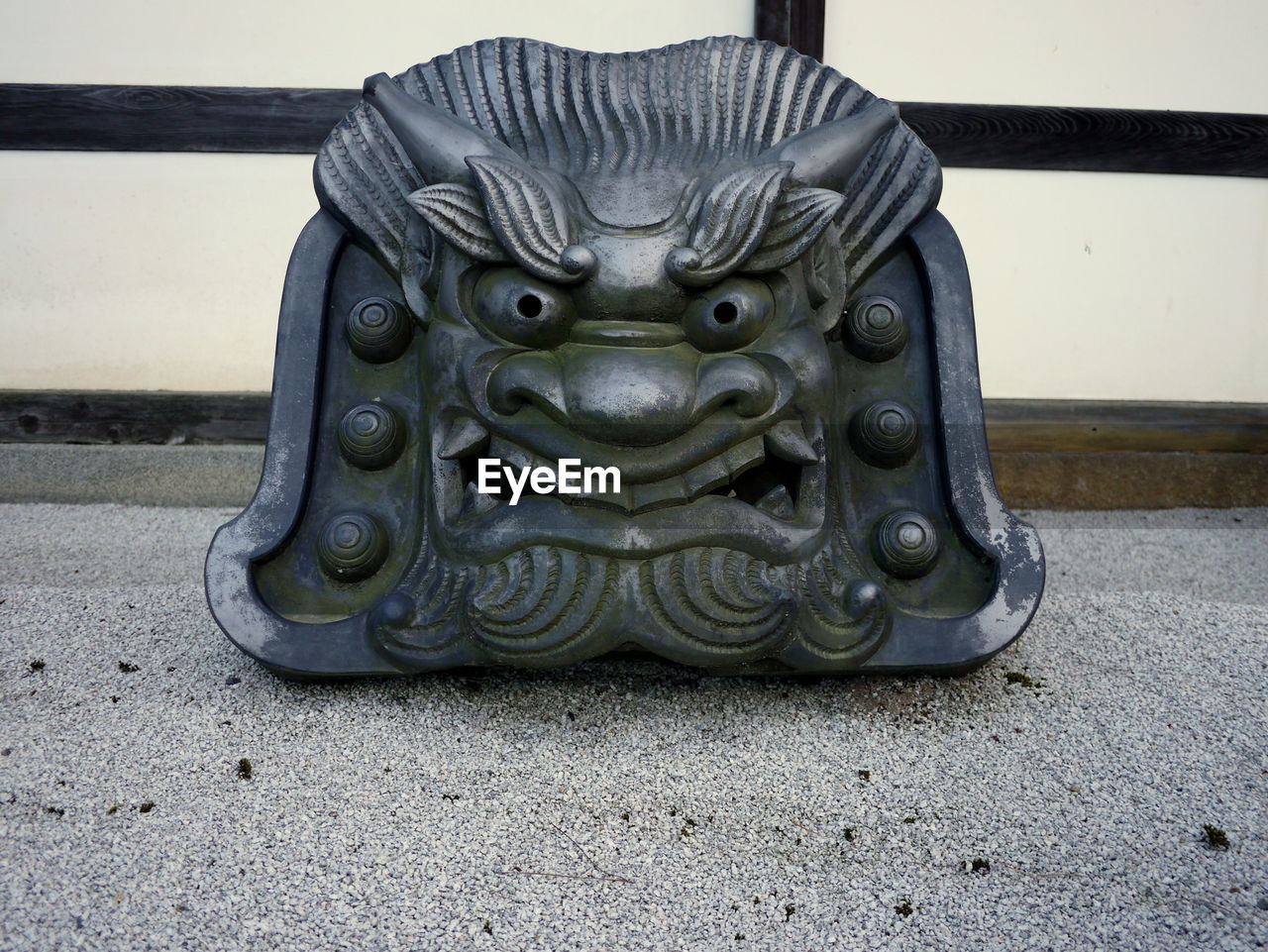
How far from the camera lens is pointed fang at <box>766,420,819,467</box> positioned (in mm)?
1424

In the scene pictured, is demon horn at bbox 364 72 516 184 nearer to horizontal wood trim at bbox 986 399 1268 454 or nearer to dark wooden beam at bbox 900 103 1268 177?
dark wooden beam at bbox 900 103 1268 177

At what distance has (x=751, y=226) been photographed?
136cm

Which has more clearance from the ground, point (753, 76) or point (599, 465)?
point (753, 76)

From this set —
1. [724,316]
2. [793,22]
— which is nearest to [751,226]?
[724,316]

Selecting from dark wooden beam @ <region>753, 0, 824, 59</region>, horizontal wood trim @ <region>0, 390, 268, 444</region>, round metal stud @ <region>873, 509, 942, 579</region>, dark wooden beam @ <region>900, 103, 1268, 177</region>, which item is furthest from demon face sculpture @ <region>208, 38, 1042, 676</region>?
horizontal wood trim @ <region>0, 390, 268, 444</region>

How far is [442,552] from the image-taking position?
1.50m

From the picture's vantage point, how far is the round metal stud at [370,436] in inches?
61.7

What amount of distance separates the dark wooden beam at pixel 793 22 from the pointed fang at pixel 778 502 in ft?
5.47

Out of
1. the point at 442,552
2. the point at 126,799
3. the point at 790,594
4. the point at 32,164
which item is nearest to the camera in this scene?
the point at 126,799

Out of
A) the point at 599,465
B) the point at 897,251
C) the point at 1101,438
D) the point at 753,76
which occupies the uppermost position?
the point at 753,76

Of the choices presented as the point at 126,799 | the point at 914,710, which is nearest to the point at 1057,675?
the point at 914,710

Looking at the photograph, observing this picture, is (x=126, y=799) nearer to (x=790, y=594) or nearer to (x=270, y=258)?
(x=790, y=594)

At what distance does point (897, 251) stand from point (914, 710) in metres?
0.75

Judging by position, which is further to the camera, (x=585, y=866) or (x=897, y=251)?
(x=897, y=251)
